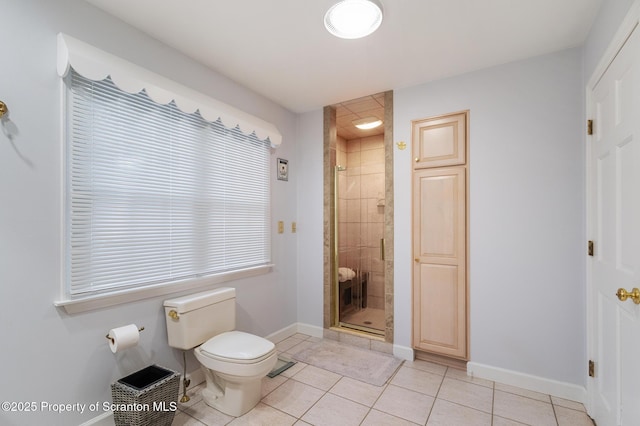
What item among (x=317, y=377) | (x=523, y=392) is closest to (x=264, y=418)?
(x=317, y=377)

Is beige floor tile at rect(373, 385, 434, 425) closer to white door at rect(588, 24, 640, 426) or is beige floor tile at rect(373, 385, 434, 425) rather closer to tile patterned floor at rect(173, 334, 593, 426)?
tile patterned floor at rect(173, 334, 593, 426)

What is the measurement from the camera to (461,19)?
1.82 metres

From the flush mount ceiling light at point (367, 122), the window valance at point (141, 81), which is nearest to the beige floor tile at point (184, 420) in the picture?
the window valance at point (141, 81)

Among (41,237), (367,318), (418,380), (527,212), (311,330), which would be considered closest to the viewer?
(41,237)

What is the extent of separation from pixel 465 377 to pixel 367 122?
284 centimetres

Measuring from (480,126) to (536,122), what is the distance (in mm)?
375

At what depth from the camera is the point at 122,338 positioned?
1.67 metres

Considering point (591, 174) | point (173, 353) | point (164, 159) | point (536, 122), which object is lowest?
point (173, 353)

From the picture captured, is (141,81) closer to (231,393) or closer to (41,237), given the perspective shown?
(41,237)

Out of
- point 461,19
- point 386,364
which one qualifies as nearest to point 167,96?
point 461,19

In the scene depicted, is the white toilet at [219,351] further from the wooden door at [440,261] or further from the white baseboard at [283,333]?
the wooden door at [440,261]

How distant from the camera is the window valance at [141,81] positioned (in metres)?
1.59

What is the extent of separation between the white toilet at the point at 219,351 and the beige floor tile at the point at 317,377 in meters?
0.45

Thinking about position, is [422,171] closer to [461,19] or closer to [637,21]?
[461,19]
